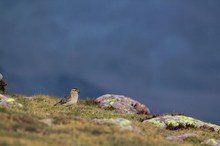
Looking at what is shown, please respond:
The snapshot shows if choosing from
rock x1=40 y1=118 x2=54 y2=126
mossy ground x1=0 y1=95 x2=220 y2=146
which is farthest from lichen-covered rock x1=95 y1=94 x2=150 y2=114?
rock x1=40 y1=118 x2=54 y2=126

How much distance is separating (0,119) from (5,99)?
18.8 meters

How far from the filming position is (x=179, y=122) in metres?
42.2

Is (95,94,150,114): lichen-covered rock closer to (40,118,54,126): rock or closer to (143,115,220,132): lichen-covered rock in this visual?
(143,115,220,132): lichen-covered rock

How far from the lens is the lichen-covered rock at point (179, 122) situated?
40.6 m

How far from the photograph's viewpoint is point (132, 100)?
177 ft

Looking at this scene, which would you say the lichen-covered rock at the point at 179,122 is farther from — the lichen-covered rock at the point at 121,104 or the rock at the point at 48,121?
the rock at the point at 48,121

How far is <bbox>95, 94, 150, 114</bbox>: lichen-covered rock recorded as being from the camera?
1973 inches

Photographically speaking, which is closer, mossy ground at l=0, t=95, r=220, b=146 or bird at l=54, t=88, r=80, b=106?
mossy ground at l=0, t=95, r=220, b=146

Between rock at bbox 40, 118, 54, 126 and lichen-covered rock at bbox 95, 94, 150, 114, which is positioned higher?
lichen-covered rock at bbox 95, 94, 150, 114

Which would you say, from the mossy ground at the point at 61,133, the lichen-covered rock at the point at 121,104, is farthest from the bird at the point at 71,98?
the mossy ground at the point at 61,133

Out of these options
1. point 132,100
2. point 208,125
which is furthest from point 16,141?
point 132,100

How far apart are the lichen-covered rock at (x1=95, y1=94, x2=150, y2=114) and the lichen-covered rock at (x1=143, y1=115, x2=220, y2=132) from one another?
277 inches

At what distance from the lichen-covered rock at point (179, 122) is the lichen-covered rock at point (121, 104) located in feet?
23.1

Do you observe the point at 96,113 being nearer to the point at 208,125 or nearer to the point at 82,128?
the point at 208,125
